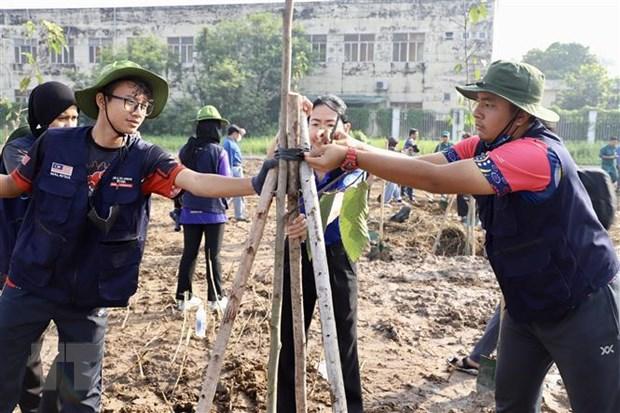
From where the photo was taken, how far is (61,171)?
8.13 feet

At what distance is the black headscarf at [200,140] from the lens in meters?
5.59

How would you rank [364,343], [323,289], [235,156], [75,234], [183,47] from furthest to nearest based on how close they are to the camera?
[183,47] < [235,156] < [364,343] < [75,234] < [323,289]

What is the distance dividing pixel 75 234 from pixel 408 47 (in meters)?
31.6

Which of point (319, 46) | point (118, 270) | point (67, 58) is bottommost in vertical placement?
point (118, 270)

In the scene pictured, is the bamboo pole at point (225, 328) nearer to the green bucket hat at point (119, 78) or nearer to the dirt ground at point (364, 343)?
the green bucket hat at point (119, 78)

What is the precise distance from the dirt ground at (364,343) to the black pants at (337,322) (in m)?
0.47

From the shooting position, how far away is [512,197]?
2.32 m

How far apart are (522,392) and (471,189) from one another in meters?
1.03

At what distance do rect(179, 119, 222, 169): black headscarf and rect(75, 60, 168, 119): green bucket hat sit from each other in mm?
2875

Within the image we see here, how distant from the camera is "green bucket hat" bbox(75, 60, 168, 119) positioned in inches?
97.0

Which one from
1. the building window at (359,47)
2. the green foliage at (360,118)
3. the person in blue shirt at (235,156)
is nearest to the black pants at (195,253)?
the person in blue shirt at (235,156)

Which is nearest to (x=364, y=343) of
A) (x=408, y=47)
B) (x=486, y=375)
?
(x=486, y=375)

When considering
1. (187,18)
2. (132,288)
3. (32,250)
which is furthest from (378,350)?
(187,18)

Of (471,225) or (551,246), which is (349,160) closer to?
(551,246)
